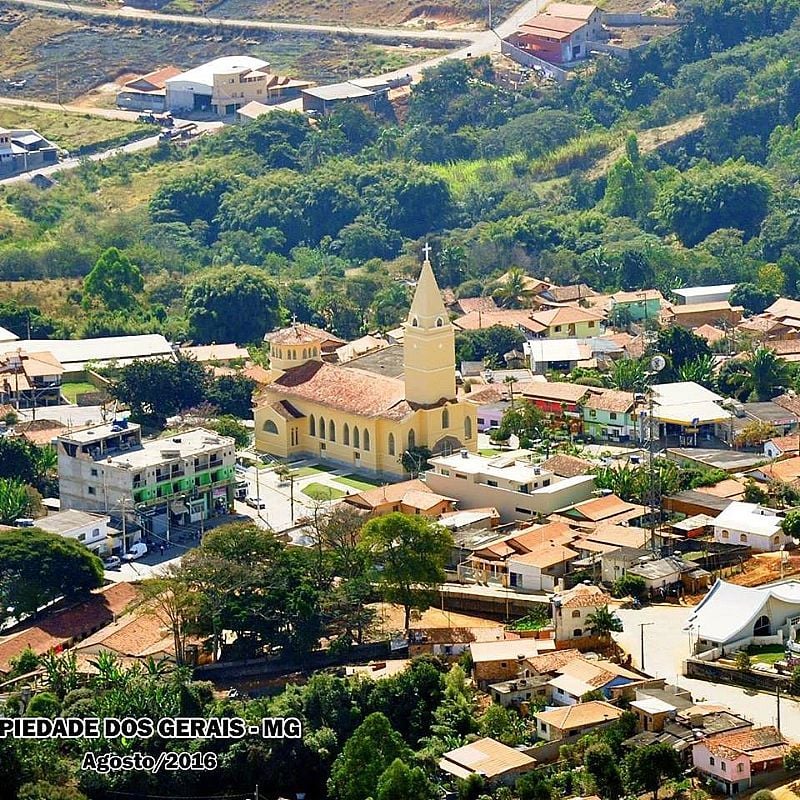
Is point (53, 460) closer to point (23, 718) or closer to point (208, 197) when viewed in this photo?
point (23, 718)

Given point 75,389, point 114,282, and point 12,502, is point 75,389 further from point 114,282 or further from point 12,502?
point 12,502

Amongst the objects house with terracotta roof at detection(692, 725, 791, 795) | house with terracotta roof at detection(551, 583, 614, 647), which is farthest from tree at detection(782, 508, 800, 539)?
house with terracotta roof at detection(692, 725, 791, 795)

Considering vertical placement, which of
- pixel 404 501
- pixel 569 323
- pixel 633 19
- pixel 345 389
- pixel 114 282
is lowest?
pixel 114 282

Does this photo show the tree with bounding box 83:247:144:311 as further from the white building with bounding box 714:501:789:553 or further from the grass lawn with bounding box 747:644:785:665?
the grass lawn with bounding box 747:644:785:665

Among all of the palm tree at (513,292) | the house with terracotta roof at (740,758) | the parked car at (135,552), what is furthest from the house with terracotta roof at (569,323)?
the house with terracotta roof at (740,758)

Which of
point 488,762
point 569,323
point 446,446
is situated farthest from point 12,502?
point 569,323
